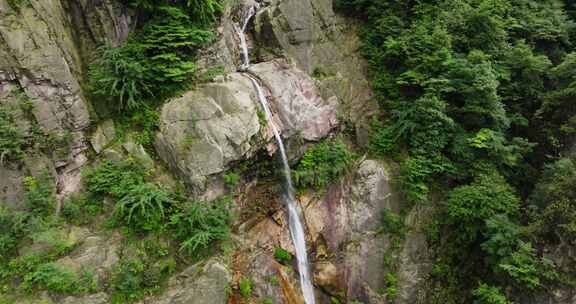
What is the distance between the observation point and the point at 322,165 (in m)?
10.7

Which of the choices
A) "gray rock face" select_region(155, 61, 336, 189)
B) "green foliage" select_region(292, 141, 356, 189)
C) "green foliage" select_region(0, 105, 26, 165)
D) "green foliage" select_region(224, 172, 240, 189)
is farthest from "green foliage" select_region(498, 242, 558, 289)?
"green foliage" select_region(0, 105, 26, 165)

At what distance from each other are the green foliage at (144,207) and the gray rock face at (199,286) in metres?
1.45

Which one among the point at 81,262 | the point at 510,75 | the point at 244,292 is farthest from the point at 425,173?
the point at 81,262

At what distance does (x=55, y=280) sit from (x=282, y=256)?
5546 millimetres

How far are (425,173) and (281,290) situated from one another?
18.8 ft

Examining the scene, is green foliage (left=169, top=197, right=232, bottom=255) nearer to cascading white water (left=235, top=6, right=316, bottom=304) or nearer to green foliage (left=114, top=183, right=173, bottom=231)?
green foliage (left=114, top=183, right=173, bottom=231)

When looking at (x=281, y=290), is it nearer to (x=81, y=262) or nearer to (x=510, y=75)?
(x=81, y=262)

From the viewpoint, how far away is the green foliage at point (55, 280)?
7.25 m

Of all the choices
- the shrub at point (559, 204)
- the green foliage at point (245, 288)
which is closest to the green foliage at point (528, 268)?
the shrub at point (559, 204)

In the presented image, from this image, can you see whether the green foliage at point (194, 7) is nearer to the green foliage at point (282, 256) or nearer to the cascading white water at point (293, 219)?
the cascading white water at point (293, 219)

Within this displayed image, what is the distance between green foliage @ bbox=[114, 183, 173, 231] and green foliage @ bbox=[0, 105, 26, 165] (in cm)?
265

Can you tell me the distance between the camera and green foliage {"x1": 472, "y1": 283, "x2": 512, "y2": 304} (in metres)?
8.32

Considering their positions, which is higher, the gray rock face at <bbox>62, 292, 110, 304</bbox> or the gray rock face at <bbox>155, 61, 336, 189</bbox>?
the gray rock face at <bbox>155, 61, 336, 189</bbox>

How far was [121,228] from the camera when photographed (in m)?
8.40
